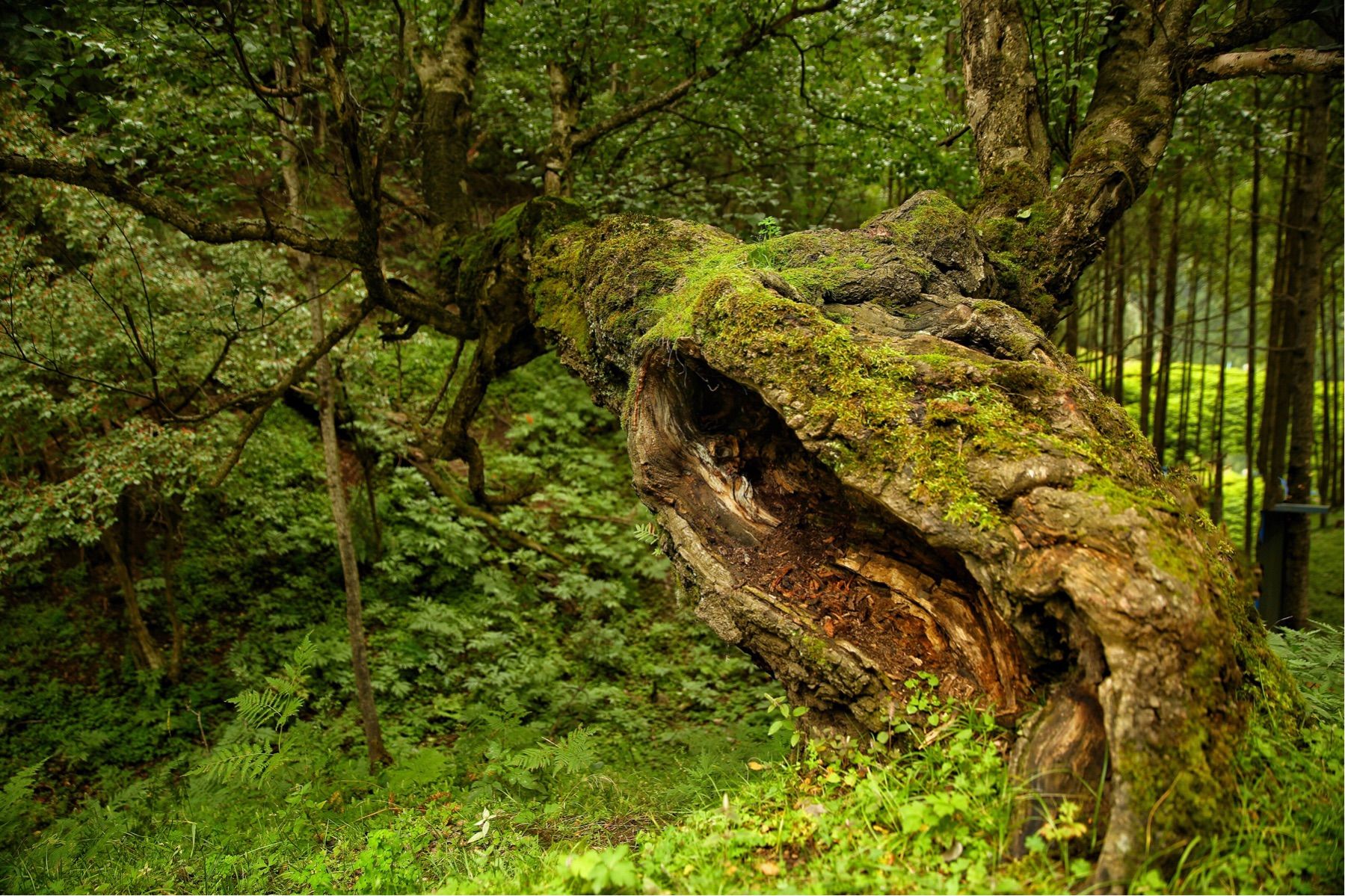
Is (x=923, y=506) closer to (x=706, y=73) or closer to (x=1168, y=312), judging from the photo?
(x=706, y=73)

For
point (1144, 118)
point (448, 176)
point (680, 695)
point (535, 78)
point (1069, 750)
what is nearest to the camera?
point (1069, 750)

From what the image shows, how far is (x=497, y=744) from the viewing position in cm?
534

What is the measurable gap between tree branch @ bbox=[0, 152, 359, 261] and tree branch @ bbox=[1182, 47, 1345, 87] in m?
5.99

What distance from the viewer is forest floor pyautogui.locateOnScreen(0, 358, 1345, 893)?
2191 millimetres

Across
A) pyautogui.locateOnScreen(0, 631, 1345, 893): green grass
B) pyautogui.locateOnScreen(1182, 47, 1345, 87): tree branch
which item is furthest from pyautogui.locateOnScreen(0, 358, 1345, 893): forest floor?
pyautogui.locateOnScreen(1182, 47, 1345, 87): tree branch

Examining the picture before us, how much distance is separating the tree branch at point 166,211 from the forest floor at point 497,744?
9.69 feet

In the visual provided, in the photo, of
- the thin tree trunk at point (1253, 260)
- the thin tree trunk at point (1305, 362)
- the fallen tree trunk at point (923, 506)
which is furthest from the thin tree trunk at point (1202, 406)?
the fallen tree trunk at point (923, 506)

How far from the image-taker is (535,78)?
9.49 m

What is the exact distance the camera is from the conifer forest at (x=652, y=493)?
7.41 feet

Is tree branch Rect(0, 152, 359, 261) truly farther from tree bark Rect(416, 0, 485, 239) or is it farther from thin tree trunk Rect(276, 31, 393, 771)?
tree bark Rect(416, 0, 485, 239)

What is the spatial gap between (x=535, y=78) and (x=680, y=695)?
8387 millimetres

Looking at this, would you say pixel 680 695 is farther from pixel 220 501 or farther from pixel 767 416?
pixel 220 501

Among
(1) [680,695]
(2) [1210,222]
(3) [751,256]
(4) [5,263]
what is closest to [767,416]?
(3) [751,256]

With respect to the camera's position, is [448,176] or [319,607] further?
[319,607]
